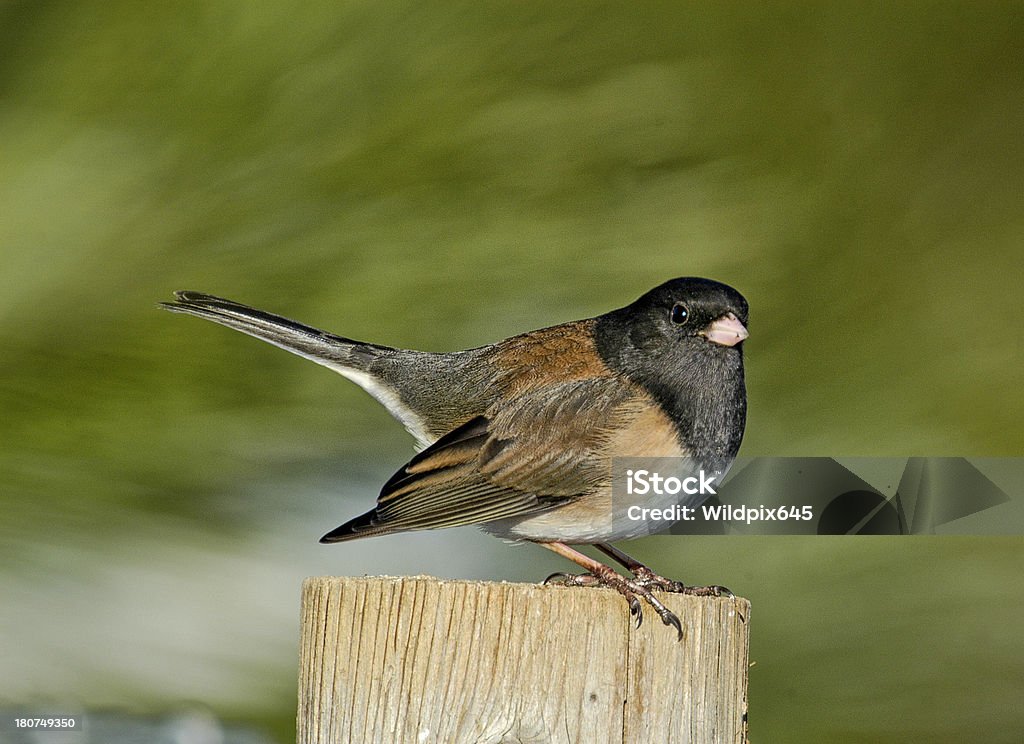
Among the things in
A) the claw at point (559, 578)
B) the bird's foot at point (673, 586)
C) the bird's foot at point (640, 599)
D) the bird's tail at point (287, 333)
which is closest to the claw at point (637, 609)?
the bird's foot at point (640, 599)

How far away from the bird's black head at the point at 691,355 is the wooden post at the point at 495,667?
0.52 meters

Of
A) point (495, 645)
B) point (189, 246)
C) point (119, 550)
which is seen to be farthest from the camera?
point (189, 246)

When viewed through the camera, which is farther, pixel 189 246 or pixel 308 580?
pixel 189 246

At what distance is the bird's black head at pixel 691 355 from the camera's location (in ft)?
5.67

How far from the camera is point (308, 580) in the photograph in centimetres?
130

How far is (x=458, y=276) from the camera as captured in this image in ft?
6.20

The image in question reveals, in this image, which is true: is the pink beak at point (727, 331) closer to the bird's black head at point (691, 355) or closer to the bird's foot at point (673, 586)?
the bird's black head at point (691, 355)

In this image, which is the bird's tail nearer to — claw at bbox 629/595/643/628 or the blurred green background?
the blurred green background

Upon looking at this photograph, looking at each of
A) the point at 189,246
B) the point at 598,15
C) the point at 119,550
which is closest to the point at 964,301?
the point at 598,15

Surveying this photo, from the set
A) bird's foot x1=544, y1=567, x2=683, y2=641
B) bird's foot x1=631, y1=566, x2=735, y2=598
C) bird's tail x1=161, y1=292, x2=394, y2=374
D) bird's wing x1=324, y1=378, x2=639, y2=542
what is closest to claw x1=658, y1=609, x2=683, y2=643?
bird's foot x1=544, y1=567, x2=683, y2=641

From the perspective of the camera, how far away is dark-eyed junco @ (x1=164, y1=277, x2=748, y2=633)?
→ 5.68 feet

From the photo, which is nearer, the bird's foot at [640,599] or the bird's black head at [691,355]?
the bird's foot at [640,599]

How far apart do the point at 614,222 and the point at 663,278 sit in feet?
0.39

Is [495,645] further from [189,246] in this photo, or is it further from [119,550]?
[189,246]
